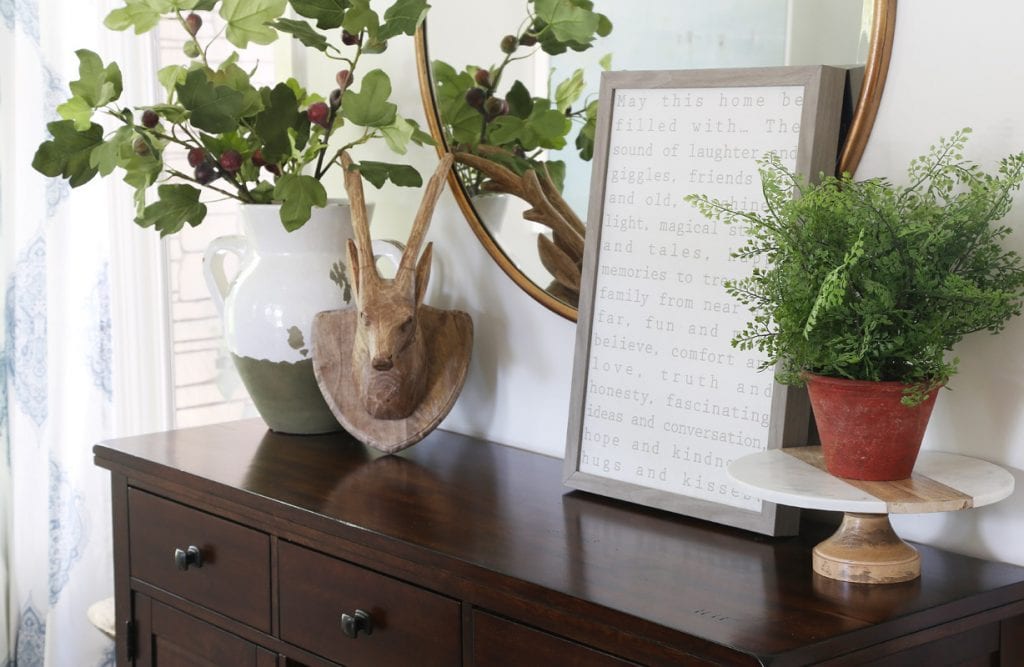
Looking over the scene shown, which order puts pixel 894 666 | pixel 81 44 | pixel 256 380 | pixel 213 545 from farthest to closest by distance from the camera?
pixel 81 44
pixel 256 380
pixel 213 545
pixel 894 666

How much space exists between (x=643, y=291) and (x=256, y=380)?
0.69 m

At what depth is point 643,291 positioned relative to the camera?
56.2 inches

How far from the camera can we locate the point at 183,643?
5.57 ft

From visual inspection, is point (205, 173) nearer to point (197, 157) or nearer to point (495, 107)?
point (197, 157)

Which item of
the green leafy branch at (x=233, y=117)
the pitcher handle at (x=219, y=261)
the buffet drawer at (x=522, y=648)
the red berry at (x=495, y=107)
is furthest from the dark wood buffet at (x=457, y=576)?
the red berry at (x=495, y=107)

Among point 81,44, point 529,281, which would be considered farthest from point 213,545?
point 81,44

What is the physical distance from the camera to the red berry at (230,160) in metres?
1.74

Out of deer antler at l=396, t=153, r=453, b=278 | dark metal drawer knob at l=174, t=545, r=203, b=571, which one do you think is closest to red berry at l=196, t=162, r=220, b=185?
deer antler at l=396, t=153, r=453, b=278

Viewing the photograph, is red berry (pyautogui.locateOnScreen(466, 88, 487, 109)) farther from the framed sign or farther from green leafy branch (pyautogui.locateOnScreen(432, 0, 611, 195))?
the framed sign

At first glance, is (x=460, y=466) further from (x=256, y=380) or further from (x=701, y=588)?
(x=701, y=588)

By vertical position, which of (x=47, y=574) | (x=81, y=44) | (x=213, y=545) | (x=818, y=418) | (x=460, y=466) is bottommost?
(x=47, y=574)

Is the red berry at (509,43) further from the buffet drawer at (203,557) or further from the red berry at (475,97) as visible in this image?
the buffet drawer at (203,557)

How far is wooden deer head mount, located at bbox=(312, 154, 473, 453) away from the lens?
1.63m

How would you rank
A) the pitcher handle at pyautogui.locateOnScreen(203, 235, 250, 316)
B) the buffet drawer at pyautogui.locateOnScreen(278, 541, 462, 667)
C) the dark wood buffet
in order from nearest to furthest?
1. the dark wood buffet
2. the buffet drawer at pyautogui.locateOnScreen(278, 541, 462, 667)
3. the pitcher handle at pyautogui.locateOnScreen(203, 235, 250, 316)
